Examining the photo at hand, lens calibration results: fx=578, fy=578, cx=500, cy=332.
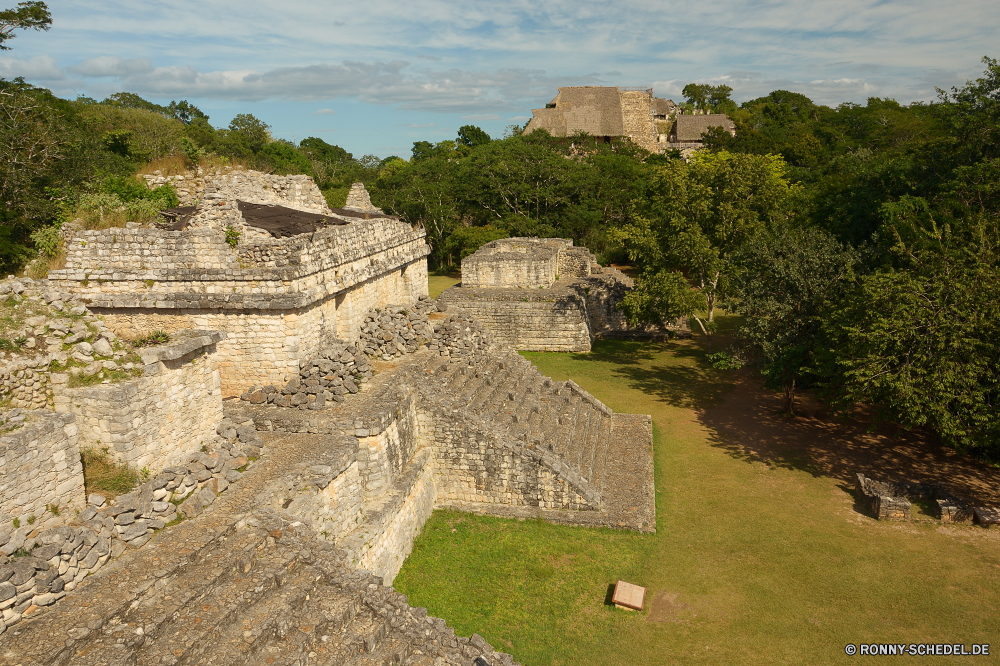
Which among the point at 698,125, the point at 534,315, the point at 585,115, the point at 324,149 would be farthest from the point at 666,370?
the point at 324,149

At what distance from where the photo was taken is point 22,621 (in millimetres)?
5336

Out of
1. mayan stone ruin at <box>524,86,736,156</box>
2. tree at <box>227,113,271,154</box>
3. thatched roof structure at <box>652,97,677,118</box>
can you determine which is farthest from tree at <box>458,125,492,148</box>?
tree at <box>227,113,271,154</box>

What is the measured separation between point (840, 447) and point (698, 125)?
50.6 metres

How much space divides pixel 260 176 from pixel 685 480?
Answer: 12.1 metres

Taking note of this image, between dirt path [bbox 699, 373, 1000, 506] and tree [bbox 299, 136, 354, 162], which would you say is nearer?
dirt path [bbox 699, 373, 1000, 506]

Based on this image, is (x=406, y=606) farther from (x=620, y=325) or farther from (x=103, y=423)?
(x=620, y=325)

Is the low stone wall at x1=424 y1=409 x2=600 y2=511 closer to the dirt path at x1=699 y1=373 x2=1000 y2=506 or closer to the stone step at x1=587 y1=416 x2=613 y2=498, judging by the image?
the stone step at x1=587 y1=416 x2=613 y2=498

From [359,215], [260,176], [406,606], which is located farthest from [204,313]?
[359,215]

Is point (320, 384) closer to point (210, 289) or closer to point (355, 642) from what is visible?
point (210, 289)

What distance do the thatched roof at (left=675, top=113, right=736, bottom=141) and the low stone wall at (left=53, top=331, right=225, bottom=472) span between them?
5601 centimetres

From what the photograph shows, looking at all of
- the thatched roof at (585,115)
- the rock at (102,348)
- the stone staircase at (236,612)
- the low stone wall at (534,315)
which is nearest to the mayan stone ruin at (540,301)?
the low stone wall at (534,315)

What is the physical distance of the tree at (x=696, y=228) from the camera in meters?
18.3

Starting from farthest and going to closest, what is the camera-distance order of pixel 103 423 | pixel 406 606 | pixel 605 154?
Answer: pixel 605 154 < pixel 103 423 < pixel 406 606

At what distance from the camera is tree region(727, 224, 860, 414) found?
13.5m
